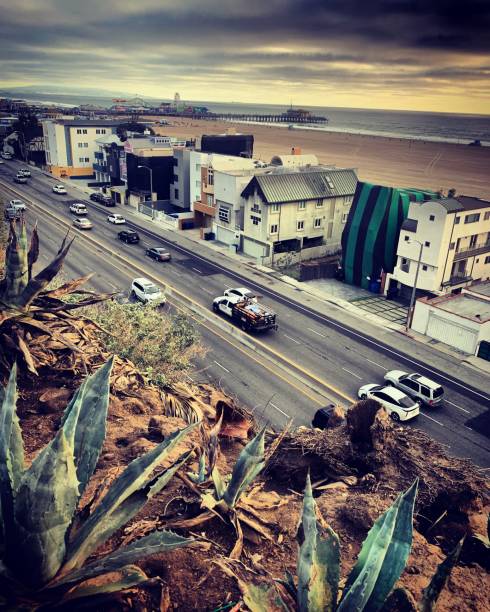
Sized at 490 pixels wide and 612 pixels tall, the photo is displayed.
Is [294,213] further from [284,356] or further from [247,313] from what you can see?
[284,356]

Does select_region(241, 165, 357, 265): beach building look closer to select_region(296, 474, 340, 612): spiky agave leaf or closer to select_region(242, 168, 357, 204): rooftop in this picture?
select_region(242, 168, 357, 204): rooftop

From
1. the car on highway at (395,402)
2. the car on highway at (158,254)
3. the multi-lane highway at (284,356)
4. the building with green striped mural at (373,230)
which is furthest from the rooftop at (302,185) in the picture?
the car on highway at (395,402)

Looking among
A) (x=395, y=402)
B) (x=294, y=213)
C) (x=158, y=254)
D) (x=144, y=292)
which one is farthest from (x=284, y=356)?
(x=294, y=213)

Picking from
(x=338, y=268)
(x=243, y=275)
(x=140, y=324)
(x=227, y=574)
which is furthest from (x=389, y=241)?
(x=227, y=574)

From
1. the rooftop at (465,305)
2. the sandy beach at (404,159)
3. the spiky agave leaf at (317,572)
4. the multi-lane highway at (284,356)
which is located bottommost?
the multi-lane highway at (284,356)

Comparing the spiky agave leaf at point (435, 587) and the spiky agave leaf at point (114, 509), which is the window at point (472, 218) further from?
the spiky agave leaf at point (114, 509)

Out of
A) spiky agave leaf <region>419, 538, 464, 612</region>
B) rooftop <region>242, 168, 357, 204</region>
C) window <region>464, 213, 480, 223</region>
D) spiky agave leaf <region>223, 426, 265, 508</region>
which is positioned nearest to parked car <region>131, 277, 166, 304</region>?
rooftop <region>242, 168, 357, 204</region>

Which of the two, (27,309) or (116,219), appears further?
(116,219)
